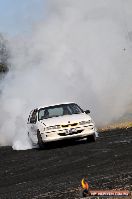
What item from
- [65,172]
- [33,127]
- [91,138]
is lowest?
[91,138]

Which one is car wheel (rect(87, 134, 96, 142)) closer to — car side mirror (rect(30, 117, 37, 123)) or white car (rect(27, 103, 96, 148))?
white car (rect(27, 103, 96, 148))

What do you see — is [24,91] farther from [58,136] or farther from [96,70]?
[58,136]

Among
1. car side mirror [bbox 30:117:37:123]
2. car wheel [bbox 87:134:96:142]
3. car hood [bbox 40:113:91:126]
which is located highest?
car hood [bbox 40:113:91:126]

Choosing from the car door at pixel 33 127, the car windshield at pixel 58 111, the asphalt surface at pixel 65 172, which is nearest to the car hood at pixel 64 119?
the car door at pixel 33 127

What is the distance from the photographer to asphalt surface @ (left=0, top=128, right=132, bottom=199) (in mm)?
9992

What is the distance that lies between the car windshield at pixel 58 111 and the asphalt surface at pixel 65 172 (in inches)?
117

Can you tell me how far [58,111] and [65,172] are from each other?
8714 millimetres

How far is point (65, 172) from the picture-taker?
12336mm

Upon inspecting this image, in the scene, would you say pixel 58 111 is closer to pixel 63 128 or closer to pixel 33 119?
pixel 33 119

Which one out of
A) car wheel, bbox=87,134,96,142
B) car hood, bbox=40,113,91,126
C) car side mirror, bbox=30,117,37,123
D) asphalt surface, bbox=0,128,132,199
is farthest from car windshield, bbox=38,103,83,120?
asphalt surface, bbox=0,128,132,199

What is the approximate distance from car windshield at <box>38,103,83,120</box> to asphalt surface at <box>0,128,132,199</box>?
296 cm

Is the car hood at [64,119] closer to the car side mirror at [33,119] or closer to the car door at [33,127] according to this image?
the car door at [33,127]

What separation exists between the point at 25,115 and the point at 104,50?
38.6 feet

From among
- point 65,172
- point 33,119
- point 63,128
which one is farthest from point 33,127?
point 65,172
